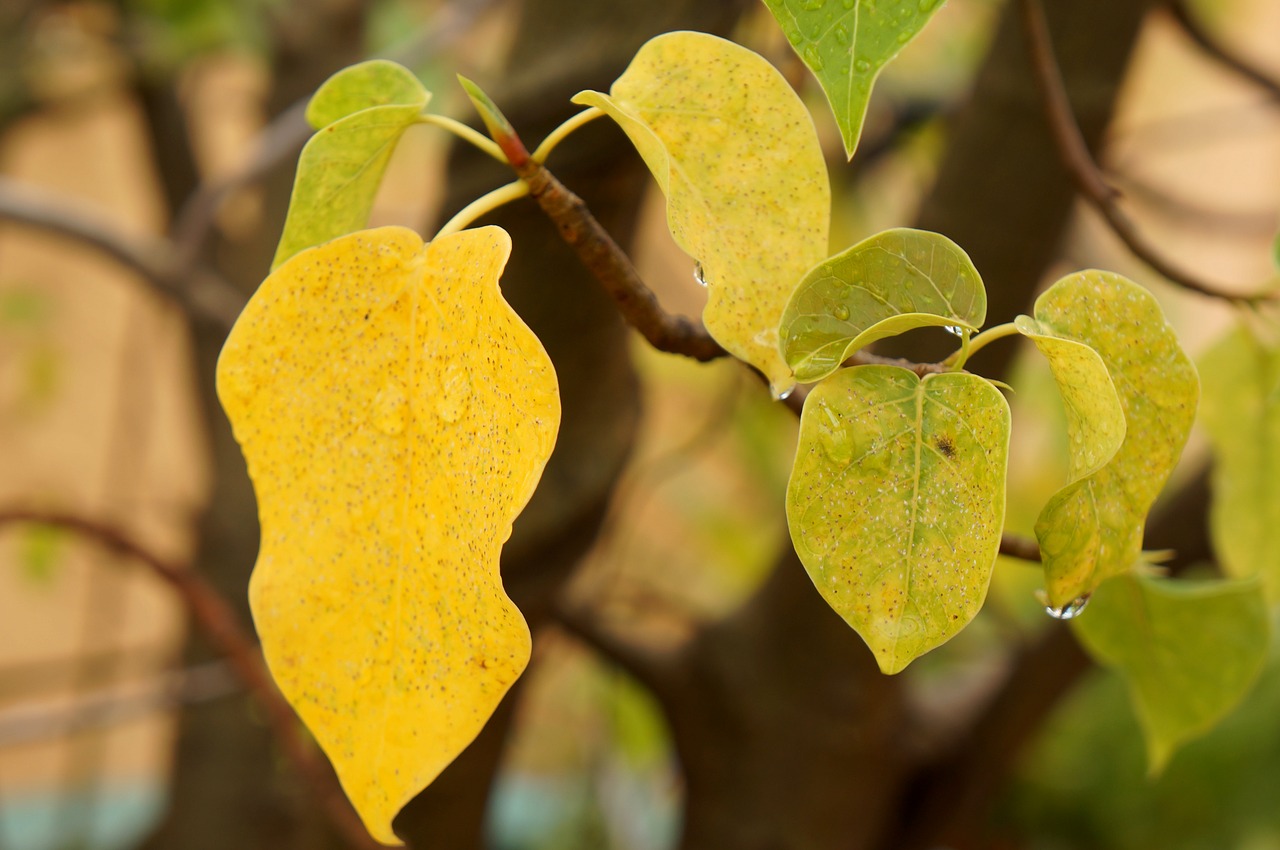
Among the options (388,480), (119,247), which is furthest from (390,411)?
(119,247)

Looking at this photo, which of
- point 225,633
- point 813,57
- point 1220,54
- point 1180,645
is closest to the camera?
point 813,57

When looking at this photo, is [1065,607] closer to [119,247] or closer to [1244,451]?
[1244,451]

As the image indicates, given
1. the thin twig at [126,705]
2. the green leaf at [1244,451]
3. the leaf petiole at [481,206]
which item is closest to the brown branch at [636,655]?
the thin twig at [126,705]

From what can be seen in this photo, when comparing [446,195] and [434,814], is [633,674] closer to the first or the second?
[434,814]

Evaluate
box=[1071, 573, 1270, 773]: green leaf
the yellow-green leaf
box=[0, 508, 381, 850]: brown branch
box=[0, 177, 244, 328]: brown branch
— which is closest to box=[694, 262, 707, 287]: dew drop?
the yellow-green leaf

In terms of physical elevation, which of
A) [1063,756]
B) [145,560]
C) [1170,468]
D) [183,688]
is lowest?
[1063,756]

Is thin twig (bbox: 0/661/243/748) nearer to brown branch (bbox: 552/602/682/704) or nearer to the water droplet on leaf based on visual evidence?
brown branch (bbox: 552/602/682/704)

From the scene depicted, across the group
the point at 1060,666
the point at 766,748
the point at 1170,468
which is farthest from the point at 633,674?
the point at 1170,468
